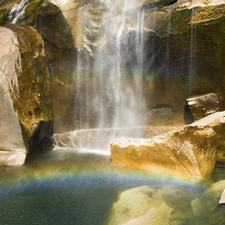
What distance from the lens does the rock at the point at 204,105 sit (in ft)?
27.3

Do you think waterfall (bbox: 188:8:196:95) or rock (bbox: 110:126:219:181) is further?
waterfall (bbox: 188:8:196:95)

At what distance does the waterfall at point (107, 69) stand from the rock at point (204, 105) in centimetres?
156

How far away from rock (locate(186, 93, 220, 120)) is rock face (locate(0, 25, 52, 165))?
161 inches

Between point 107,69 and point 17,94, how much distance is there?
2987 millimetres

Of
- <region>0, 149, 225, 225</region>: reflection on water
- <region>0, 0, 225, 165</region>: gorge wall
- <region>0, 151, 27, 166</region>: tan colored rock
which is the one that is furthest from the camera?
<region>0, 0, 225, 165</region>: gorge wall

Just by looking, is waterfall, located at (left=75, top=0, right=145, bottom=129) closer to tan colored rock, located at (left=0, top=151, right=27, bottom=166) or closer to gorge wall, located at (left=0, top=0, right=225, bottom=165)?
gorge wall, located at (left=0, top=0, right=225, bottom=165)

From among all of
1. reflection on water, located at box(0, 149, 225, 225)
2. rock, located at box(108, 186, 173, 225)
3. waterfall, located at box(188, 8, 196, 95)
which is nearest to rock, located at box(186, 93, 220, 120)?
waterfall, located at box(188, 8, 196, 95)

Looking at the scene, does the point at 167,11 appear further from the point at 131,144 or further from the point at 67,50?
the point at 131,144

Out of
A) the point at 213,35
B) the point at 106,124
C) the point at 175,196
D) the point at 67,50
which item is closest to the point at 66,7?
the point at 67,50

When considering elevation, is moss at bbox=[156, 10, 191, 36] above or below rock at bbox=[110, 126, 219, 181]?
above

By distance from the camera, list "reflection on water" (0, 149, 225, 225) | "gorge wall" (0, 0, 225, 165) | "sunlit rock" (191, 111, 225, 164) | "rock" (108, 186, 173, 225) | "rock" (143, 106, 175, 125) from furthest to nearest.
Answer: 1. "rock" (143, 106, 175, 125)
2. "gorge wall" (0, 0, 225, 165)
3. "sunlit rock" (191, 111, 225, 164)
4. "reflection on water" (0, 149, 225, 225)
5. "rock" (108, 186, 173, 225)

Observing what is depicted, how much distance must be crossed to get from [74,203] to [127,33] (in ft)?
17.8

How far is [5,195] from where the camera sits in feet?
18.7

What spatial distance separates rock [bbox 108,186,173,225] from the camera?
4602 millimetres
